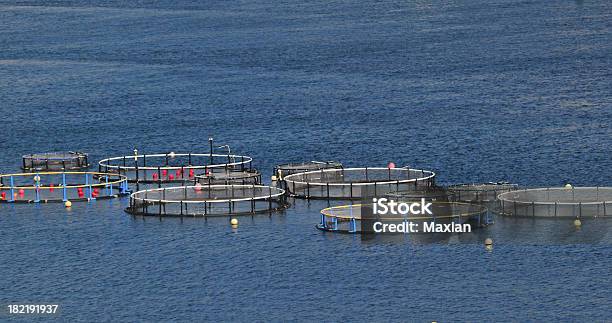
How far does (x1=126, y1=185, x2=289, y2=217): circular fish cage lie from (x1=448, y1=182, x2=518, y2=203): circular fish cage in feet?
65.9

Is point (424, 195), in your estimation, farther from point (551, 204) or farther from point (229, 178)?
point (229, 178)

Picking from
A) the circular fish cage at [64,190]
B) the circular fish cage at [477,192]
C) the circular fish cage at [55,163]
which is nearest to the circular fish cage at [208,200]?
the circular fish cage at [64,190]

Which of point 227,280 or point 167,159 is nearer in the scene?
point 227,280

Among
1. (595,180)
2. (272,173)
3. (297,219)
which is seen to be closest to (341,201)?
(297,219)

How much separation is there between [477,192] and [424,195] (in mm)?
11297

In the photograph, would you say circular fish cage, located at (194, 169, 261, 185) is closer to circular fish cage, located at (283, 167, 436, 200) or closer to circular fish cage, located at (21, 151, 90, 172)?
circular fish cage, located at (283, 167, 436, 200)

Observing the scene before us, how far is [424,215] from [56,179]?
6142 cm

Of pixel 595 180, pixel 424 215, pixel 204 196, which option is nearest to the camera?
pixel 424 215

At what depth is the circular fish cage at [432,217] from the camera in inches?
5709

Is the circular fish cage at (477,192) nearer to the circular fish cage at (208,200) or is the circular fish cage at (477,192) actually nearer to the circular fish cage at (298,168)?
the circular fish cage at (208,200)

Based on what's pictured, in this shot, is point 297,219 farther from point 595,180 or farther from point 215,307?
point 595,180

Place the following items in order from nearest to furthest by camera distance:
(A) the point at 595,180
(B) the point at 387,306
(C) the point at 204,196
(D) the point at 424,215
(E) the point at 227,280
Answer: (B) the point at 387,306
(E) the point at 227,280
(D) the point at 424,215
(C) the point at 204,196
(A) the point at 595,180

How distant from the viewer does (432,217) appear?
475ft

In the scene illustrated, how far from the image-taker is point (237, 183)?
162375 millimetres
